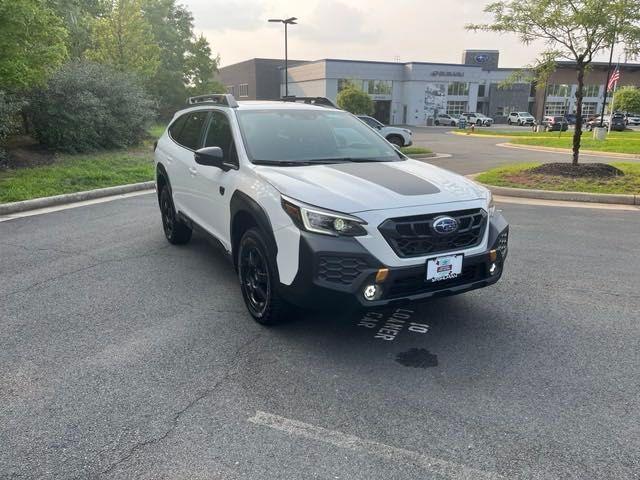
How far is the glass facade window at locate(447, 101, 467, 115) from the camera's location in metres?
69.2

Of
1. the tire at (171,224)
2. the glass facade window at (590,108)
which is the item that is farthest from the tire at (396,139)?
the glass facade window at (590,108)

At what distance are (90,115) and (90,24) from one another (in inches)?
606

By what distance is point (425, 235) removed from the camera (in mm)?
3518

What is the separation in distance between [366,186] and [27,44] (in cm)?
1163

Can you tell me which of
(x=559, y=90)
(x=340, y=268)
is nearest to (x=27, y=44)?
(x=340, y=268)

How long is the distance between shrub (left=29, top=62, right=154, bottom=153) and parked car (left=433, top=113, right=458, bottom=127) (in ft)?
162

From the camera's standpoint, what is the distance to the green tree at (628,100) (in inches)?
1935

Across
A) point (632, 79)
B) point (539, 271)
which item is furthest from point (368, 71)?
point (539, 271)

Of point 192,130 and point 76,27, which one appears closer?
point 192,130

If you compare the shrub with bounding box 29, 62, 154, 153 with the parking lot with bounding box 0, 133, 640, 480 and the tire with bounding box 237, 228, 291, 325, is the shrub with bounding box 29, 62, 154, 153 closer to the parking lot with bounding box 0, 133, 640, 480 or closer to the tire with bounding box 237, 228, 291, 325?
the parking lot with bounding box 0, 133, 640, 480

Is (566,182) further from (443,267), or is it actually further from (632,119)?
(632,119)

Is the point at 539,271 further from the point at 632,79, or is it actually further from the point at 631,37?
the point at 632,79

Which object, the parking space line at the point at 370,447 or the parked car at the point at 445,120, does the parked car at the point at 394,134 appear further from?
the parked car at the point at 445,120

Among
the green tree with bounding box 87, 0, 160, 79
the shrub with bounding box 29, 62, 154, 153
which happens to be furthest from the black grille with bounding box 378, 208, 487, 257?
the green tree with bounding box 87, 0, 160, 79
